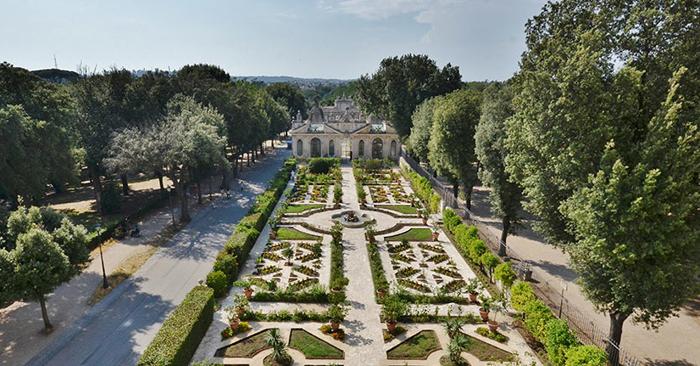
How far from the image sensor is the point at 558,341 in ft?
57.9

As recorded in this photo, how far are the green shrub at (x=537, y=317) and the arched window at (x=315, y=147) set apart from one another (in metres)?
56.1

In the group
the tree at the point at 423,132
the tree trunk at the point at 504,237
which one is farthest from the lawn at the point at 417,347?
the tree at the point at 423,132

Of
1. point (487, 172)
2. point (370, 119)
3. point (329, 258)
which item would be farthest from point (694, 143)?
point (370, 119)

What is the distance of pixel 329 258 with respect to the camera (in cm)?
3050

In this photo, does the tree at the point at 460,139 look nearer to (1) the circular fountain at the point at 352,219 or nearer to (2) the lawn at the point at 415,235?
(2) the lawn at the point at 415,235

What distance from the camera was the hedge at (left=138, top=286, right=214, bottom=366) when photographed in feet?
54.0

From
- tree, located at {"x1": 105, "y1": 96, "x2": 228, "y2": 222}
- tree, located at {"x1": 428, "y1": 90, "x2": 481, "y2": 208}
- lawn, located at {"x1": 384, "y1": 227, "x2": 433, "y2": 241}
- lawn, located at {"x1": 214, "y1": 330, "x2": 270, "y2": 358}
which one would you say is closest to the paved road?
lawn, located at {"x1": 214, "y1": 330, "x2": 270, "y2": 358}

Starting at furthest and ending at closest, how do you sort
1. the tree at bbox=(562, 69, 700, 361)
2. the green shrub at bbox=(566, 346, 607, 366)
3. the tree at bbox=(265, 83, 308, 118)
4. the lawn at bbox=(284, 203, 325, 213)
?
the tree at bbox=(265, 83, 308, 118) < the lawn at bbox=(284, 203, 325, 213) < the green shrub at bbox=(566, 346, 607, 366) < the tree at bbox=(562, 69, 700, 361)

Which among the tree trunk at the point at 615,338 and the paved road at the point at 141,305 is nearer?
the tree trunk at the point at 615,338

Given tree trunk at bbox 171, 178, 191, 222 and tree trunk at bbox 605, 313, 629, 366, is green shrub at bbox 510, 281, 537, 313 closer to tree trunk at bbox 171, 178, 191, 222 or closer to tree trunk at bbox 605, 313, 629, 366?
tree trunk at bbox 605, 313, 629, 366

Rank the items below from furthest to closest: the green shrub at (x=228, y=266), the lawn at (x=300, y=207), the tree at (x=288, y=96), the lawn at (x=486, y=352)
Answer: the tree at (x=288, y=96) < the lawn at (x=300, y=207) < the green shrub at (x=228, y=266) < the lawn at (x=486, y=352)

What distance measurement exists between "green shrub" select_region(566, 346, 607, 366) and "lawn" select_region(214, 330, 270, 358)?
13.5m

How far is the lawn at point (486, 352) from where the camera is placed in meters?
18.9

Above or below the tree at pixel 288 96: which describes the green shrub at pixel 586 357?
below
